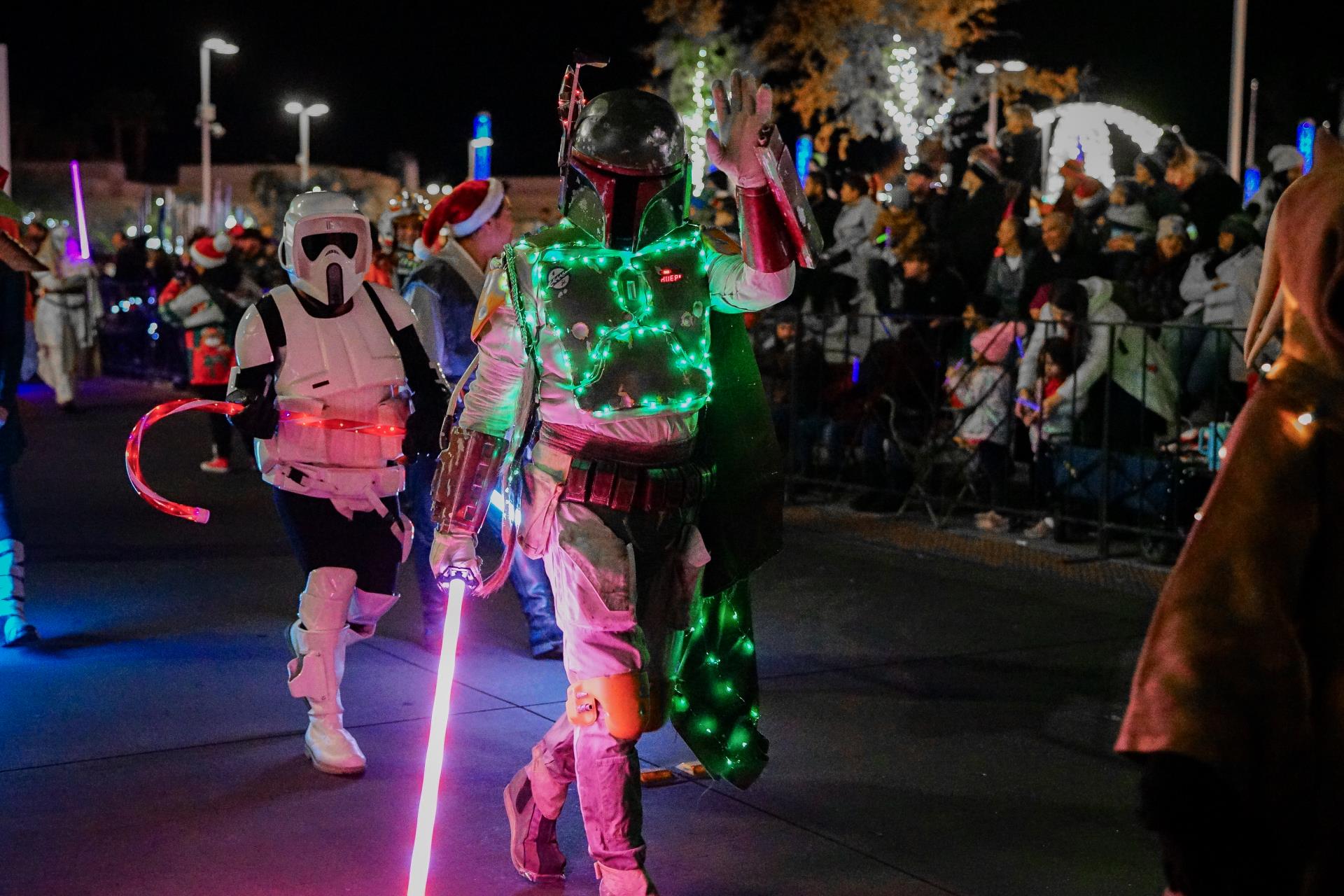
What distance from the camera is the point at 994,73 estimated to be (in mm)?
27609

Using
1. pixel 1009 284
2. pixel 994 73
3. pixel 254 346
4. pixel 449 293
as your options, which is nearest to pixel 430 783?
pixel 254 346

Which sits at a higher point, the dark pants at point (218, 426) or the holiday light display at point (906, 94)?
the holiday light display at point (906, 94)

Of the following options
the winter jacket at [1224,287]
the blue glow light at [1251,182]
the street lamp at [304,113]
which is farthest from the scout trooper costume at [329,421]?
the street lamp at [304,113]

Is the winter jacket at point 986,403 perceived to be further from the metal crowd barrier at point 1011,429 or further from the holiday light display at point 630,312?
the holiday light display at point 630,312

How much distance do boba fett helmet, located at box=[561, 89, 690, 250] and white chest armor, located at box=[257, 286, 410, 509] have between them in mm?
1600

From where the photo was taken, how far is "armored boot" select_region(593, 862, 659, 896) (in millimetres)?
4168

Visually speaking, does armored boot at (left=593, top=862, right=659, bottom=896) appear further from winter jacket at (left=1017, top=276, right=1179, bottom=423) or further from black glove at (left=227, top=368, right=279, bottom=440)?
winter jacket at (left=1017, top=276, right=1179, bottom=423)

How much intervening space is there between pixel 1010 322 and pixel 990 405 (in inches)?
25.2

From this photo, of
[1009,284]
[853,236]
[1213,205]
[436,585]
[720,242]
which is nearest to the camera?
[720,242]

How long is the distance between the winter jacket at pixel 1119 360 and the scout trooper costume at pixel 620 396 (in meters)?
5.43

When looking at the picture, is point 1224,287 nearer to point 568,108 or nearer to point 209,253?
point 568,108

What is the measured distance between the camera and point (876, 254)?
12.1 metres

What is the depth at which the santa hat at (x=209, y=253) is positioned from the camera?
13414 mm

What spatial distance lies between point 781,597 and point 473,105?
41994 millimetres
